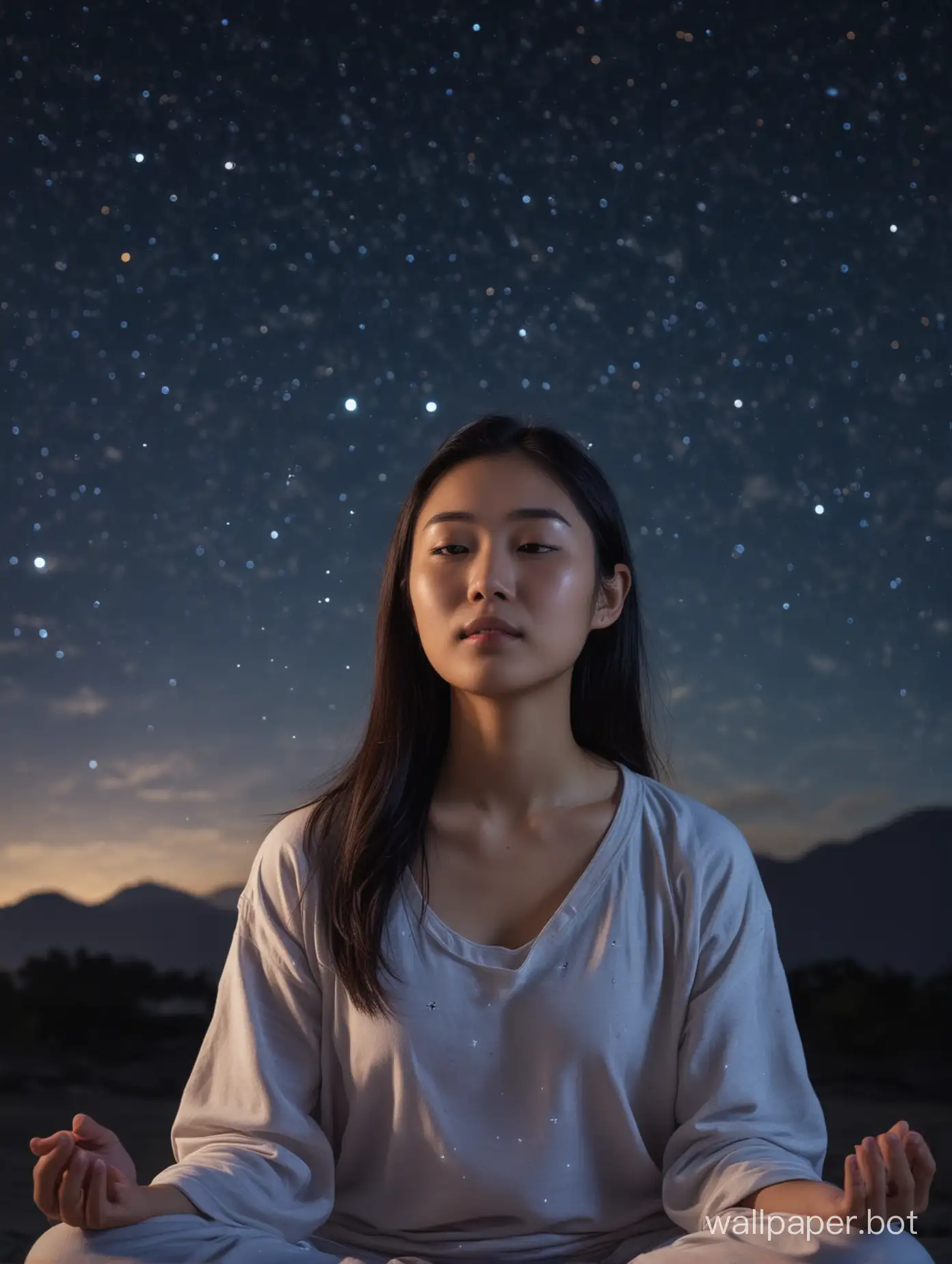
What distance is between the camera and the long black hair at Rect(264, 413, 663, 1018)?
59.9 inches

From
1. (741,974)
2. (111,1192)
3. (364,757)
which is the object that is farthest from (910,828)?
(111,1192)

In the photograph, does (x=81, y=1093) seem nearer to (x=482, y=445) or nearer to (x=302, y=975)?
(x=302, y=975)

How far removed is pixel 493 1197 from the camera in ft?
4.57

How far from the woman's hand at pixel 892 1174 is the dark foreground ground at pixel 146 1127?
1372mm

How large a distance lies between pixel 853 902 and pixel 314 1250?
1747 mm

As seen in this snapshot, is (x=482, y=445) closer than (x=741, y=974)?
No

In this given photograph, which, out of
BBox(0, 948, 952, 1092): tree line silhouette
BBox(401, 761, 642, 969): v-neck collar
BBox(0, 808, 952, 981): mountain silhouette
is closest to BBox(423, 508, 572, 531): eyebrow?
BBox(401, 761, 642, 969): v-neck collar

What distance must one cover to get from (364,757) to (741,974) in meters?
0.54

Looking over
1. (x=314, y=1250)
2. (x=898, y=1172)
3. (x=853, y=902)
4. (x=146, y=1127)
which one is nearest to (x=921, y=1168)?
(x=898, y=1172)

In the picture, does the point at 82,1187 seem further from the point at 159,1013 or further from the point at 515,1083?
the point at 159,1013

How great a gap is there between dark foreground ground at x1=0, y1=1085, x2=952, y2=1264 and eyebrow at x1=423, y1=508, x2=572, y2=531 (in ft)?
5.32

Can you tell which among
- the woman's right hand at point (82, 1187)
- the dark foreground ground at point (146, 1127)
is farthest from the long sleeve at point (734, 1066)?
the dark foreground ground at point (146, 1127)

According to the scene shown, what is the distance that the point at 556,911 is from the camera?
1.48 meters

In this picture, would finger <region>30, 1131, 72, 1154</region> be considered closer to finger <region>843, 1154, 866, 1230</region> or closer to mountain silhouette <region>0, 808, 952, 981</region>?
finger <region>843, 1154, 866, 1230</region>
